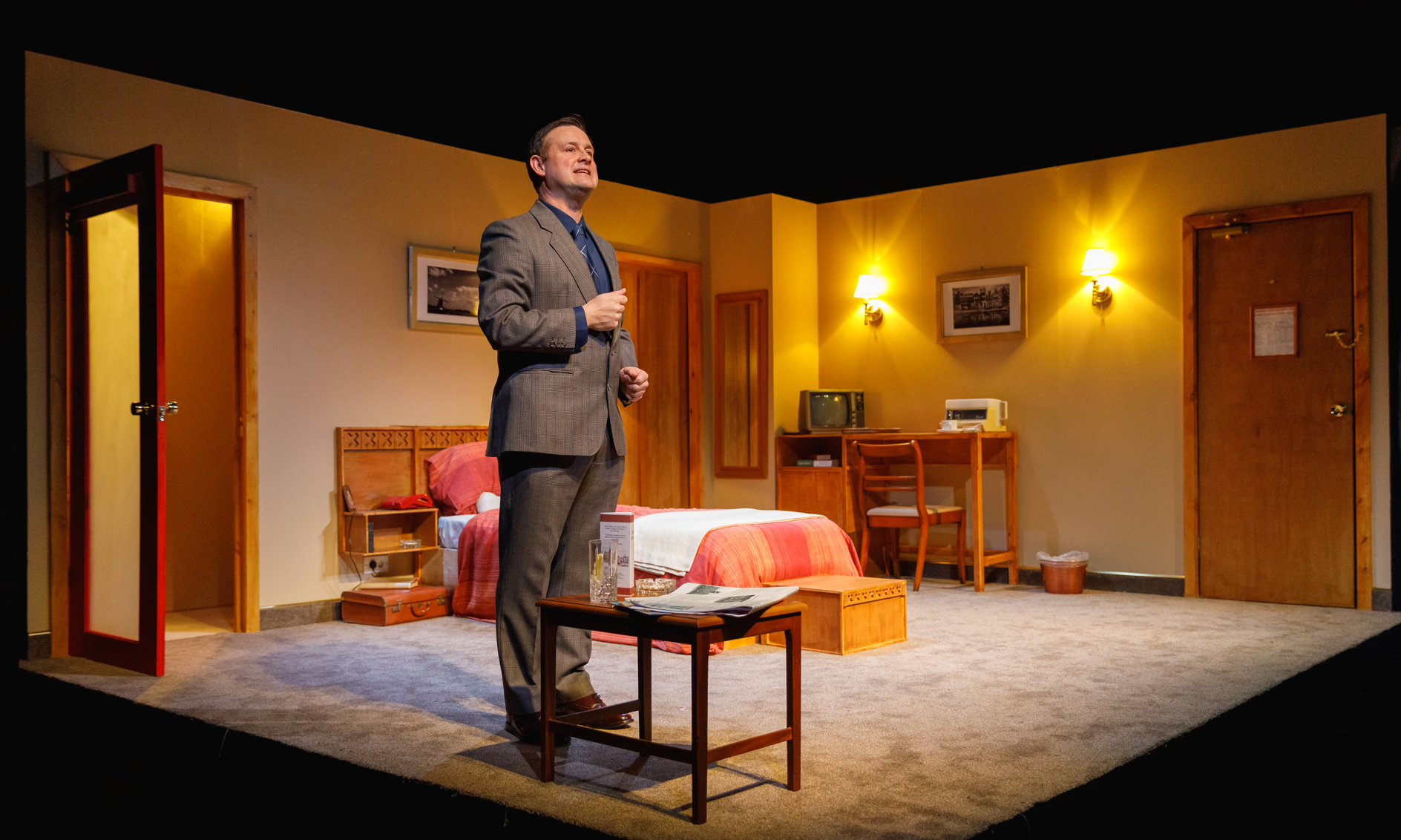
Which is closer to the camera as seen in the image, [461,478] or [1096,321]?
[461,478]

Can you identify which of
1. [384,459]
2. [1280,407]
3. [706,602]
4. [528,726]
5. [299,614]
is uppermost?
[1280,407]

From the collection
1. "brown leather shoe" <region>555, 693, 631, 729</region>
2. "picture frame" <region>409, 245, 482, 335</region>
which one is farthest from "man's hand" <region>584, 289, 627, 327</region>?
"picture frame" <region>409, 245, 482, 335</region>

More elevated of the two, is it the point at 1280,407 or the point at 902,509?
the point at 1280,407

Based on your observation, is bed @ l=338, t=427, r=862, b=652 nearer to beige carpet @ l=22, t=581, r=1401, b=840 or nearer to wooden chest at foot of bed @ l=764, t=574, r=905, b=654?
wooden chest at foot of bed @ l=764, t=574, r=905, b=654

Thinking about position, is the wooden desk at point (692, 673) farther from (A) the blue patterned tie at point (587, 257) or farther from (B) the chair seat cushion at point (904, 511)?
Result: (B) the chair seat cushion at point (904, 511)

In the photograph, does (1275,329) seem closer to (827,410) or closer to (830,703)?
(827,410)

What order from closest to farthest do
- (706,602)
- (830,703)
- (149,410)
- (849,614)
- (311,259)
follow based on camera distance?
(706,602), (830,703), (149,410), (849,614), (311,259)

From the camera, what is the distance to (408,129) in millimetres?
6129

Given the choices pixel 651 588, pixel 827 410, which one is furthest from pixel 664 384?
pixel 651 588

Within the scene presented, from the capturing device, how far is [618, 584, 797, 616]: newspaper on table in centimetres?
240

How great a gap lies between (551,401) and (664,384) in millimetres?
4799

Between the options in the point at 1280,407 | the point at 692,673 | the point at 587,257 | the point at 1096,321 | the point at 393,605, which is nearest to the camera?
the point at 692,673

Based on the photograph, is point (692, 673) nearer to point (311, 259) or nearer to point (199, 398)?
point (311, 259)

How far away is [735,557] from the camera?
448 cm
